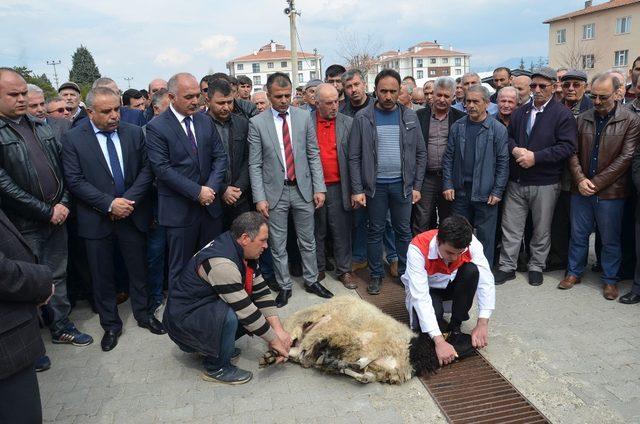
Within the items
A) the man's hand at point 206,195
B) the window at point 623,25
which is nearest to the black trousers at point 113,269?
the man's hand at point 206,195

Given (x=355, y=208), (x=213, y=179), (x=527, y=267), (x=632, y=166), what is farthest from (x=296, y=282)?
(x=632, y=166)

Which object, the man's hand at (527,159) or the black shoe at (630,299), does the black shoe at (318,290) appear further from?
the black shoe at (630,299)

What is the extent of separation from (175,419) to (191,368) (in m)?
0.66

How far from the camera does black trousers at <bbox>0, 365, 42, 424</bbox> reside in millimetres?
2166

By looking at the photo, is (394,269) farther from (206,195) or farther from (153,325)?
(153,325)

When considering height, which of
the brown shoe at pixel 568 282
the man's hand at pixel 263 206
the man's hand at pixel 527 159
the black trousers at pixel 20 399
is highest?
the man's hand at pixel 527 159

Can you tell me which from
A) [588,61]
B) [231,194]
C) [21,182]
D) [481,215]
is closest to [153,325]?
[231,194]

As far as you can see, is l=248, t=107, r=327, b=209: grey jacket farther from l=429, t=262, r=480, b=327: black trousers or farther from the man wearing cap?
the man wearing cap

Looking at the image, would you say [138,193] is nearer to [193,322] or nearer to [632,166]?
[193,322]

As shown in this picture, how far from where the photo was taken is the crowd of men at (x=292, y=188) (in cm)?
378

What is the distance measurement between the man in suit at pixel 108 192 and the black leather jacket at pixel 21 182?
0.25 metres

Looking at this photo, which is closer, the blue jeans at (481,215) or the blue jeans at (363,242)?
the blue jeans at (481,215)

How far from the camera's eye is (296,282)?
18.0ft

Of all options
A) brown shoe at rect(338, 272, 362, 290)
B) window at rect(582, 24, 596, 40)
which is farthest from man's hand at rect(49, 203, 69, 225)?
window at rect(582, 24, 596, 40)
